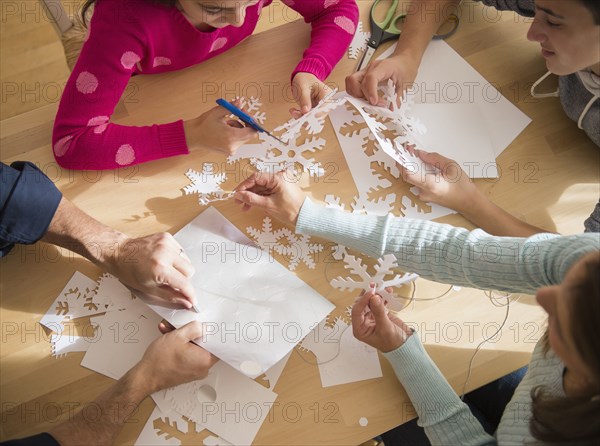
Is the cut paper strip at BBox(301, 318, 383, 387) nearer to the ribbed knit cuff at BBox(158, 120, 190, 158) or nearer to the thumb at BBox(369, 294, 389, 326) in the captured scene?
the thumb at BBox(369, 294, 389, 326)

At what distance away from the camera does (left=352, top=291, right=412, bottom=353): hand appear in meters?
1.00

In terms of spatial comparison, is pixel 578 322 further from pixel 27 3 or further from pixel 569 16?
pixel 27 3

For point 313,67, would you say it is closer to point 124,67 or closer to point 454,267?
point 124,67

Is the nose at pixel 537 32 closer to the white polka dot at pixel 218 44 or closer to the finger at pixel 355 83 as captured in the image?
the finger at pixel 355 83

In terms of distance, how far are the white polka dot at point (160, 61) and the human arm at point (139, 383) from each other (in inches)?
22.2

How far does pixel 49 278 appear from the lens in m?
1.06

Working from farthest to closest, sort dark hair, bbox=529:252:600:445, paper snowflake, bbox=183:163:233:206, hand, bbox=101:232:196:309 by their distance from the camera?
1. paper snowflake, bbox=183:163:233:206
2. hand, bbox=101:232:196:309
3. dark hair, bbox=529:252:600:445

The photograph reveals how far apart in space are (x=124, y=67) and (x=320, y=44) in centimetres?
42

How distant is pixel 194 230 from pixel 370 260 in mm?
364

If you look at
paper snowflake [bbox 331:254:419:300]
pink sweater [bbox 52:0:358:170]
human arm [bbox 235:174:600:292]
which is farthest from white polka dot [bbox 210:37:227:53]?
paper snowflake [bbox 331:254:419:300]

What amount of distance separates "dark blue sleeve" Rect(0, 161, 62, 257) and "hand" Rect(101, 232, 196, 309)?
0.15m

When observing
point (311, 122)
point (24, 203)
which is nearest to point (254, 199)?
point (311, 122)

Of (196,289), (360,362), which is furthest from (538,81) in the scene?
(196,289)

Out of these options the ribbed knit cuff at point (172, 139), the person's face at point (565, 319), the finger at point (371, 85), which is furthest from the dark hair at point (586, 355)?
the ribbed knit cuff at point (172, 139)
